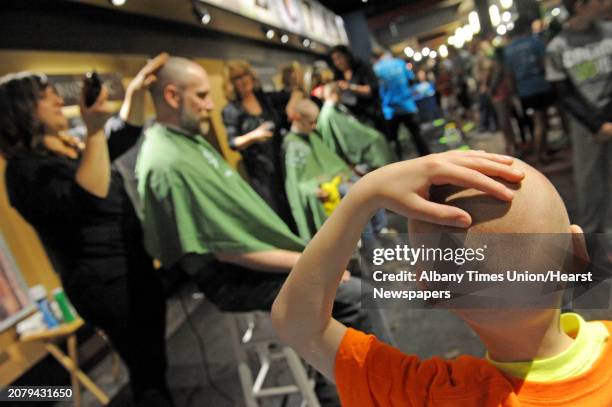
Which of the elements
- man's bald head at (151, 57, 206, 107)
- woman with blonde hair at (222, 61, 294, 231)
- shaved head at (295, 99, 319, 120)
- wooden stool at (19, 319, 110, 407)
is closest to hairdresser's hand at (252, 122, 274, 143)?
woman with blonde hair at (222, 61, 294, 231)

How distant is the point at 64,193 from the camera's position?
1.17m

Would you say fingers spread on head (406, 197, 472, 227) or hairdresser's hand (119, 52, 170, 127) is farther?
hairdresser's hand (119, 52, 170, 127)

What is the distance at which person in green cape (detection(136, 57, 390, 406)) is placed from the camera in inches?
37.1

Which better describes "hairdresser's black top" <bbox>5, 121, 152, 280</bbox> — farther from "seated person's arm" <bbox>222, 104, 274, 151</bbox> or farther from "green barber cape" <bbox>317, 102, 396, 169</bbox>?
"green barber cape" <bbox>317, 102, 396, 169</bbox>

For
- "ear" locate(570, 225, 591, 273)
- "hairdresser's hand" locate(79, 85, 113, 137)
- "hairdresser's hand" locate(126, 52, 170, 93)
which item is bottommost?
"ear" locate(570, 225, 591, 273)

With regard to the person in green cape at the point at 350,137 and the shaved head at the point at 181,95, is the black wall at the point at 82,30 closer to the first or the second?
the shaved head at the point at 181,95

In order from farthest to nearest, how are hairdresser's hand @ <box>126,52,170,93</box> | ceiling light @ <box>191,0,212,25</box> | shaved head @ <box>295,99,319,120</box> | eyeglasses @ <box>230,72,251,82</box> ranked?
ceiling light @ <box>191,0,212,25</box>
eyeglasses @ <box>230,72,251,82</box>
shaved head @ <box>295,99,319,120</box>
hairdresser's hand @ <box>126,52,170,93</box>

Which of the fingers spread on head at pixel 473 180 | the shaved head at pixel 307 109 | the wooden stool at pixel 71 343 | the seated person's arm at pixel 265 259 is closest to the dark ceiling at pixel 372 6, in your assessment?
the shaved head at pixel 307 109

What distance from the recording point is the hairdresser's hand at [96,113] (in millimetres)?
1032

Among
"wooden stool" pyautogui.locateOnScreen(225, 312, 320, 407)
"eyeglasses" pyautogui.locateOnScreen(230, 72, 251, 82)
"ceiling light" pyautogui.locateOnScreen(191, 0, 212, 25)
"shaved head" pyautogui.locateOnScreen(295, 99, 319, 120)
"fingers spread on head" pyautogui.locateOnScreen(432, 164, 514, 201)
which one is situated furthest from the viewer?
"ceiling light" pyautogui.locateOnScreen(191, 0, 212, 25)

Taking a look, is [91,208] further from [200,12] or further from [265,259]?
[200,12]

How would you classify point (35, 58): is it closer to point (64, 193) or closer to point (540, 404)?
point (64, 193)

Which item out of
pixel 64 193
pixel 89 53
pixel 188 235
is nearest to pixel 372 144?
pixel 188 235

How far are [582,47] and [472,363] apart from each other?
1.49 meters
